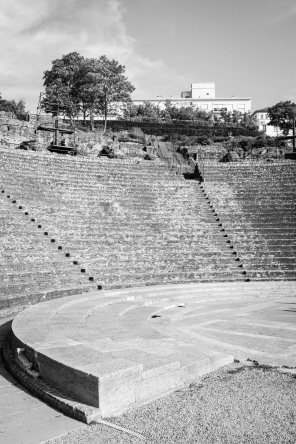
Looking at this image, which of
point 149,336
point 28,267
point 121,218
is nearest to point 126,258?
point 121,218

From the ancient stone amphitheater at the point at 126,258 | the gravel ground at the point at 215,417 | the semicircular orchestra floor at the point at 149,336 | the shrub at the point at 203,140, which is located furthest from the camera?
the shrub at the point at 203,140

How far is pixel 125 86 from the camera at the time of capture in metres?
43.3

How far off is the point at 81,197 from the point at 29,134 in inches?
425

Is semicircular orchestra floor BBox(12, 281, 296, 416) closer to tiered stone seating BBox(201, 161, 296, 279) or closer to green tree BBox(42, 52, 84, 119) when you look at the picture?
tiered stone seating BBox(201, 161, 296, 279)

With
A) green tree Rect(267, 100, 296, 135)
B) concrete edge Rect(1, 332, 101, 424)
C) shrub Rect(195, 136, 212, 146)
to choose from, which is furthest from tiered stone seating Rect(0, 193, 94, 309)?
green tree Rect(267, 100, 296, 135)

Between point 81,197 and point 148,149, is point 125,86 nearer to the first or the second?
point 148,149

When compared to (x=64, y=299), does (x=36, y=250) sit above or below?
above

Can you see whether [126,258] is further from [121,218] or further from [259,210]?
[259,210]

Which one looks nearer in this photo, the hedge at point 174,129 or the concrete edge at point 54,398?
the concrete edge at point 54,398

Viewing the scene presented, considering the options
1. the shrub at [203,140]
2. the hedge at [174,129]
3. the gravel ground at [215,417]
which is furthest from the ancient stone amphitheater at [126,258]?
the hedge at [174,129]

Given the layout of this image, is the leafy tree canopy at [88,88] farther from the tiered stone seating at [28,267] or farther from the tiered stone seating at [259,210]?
the tiered stone seating at [28,267]

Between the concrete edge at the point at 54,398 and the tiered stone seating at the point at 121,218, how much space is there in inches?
287

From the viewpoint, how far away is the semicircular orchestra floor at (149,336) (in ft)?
15.7

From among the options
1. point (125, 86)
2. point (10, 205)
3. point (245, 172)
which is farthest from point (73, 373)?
point (125, 86)
